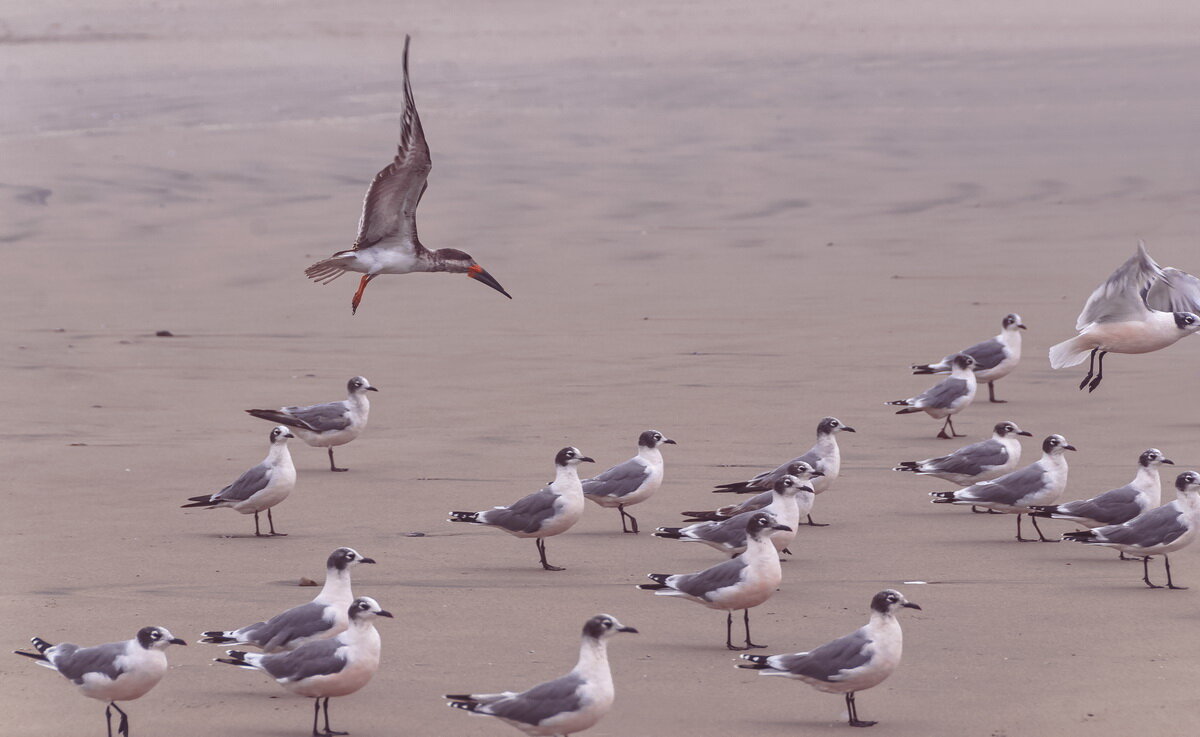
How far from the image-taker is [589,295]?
22250mm

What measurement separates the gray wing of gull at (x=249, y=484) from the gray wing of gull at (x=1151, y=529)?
203 inches

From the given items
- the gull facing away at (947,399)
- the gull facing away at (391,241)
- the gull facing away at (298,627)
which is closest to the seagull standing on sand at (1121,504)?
the gull facing away at (947,399)

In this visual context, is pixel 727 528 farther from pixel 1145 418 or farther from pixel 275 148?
pixel 275 148

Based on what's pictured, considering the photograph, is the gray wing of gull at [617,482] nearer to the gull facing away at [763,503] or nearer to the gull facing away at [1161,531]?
the gull facing away at [763,503]

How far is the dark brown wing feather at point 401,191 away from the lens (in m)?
12.7

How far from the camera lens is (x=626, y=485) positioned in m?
12.6

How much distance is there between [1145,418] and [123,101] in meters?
28.8

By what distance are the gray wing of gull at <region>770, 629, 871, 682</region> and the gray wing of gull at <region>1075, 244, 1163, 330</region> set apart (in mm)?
5329

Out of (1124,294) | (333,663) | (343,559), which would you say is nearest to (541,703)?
(333,663)

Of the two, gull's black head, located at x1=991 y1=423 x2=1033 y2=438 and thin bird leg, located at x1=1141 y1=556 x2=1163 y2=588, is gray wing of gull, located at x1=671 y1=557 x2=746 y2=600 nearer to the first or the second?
thin bird leg, located at x1=1141 y1=556 x2=1163 y2=588

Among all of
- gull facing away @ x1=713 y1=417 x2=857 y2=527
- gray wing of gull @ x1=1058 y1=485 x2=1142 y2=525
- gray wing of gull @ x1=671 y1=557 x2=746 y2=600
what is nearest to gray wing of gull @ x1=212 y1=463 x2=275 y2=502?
gull facing away @ x1=713 y1=417 x2=857 y2=527

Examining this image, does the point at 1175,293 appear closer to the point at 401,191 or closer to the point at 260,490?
the point at 401,191

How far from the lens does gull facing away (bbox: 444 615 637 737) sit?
8.21 metres

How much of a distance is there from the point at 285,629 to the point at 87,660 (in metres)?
1.05
